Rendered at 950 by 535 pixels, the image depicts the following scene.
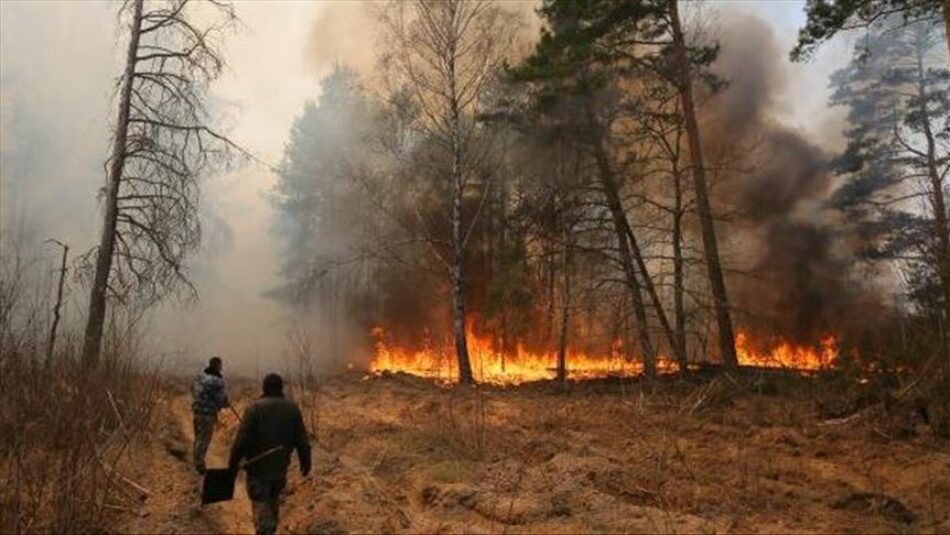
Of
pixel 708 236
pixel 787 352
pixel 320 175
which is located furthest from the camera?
pixel 320 175

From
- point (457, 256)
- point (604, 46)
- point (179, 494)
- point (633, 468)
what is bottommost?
point (179, 494)

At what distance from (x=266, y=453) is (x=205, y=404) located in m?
4.23

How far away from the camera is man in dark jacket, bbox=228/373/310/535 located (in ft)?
24.4

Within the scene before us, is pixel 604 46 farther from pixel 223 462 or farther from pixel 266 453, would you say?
pixel 266 453

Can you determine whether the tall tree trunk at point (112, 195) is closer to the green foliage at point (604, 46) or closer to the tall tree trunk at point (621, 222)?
the green foliage at point (604, 46)

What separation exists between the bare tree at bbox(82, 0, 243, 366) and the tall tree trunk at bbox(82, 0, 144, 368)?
0.02m

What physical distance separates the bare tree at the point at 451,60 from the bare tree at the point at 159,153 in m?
6.91

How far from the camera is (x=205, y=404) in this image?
1116 cm

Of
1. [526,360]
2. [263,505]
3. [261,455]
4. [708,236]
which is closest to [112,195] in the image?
[261,455]

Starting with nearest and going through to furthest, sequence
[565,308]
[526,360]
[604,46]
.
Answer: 1. [604,46]
2. [565,308]
3. [526,360]

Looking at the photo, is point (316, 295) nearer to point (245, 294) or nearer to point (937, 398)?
point (245, 294)

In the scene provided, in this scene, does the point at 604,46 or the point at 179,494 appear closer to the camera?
the point at 179,494

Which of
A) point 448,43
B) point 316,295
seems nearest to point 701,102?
point 448,43

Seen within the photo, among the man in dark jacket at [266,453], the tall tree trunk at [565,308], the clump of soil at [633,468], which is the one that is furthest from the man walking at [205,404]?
the tall tree trunk at [565,308]
